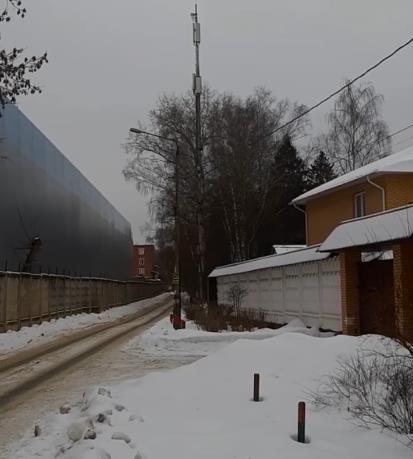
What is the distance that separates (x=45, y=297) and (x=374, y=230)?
18847mm

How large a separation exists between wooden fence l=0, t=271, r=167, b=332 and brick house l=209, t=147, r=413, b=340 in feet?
28.2

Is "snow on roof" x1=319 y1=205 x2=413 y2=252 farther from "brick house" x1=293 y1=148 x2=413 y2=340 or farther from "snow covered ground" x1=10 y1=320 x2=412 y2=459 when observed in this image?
"snow covered ground" x1=10 y1=320 x2=412 y2=459

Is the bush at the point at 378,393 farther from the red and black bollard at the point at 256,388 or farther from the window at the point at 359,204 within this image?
the window at the point at 359,204

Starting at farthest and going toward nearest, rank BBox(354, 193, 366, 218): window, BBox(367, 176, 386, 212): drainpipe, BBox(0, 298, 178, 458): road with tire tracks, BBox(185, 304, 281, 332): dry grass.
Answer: BBox(354, 193, 366, 218): window, BBox(367, 176, 386, 212): drainpipe, BBox(185, 304, 281, 332): dry grass, BBox(0, 298, 178, 458): road with tire tracks

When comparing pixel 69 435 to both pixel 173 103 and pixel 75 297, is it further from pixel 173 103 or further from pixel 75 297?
pixel 173 103

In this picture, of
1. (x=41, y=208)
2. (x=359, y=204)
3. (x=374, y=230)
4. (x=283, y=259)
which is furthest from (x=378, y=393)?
(x=41, y=208)

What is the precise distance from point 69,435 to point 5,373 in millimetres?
7733

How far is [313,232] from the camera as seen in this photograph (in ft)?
96.2

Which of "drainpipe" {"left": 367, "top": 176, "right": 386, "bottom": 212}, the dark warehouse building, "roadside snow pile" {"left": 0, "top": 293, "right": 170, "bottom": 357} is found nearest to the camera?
"roadside snow pile" {"left": 0, "top": 293, "right": 170, "bottom": 357}

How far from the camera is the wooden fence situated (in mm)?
23422

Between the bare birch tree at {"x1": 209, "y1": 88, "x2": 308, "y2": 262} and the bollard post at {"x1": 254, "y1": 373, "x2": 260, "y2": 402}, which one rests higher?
the bare birch tree at {"x1": 209, "y1": 88, "x2": 308, "y2": 262}

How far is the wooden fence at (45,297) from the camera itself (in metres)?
23.4

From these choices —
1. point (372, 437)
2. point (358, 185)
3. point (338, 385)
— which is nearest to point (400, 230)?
point (338, 385)

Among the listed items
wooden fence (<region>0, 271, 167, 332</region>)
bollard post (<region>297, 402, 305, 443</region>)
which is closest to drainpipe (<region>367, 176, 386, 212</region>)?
wooden fence (<region>0, 271, 167, 332</region>)
